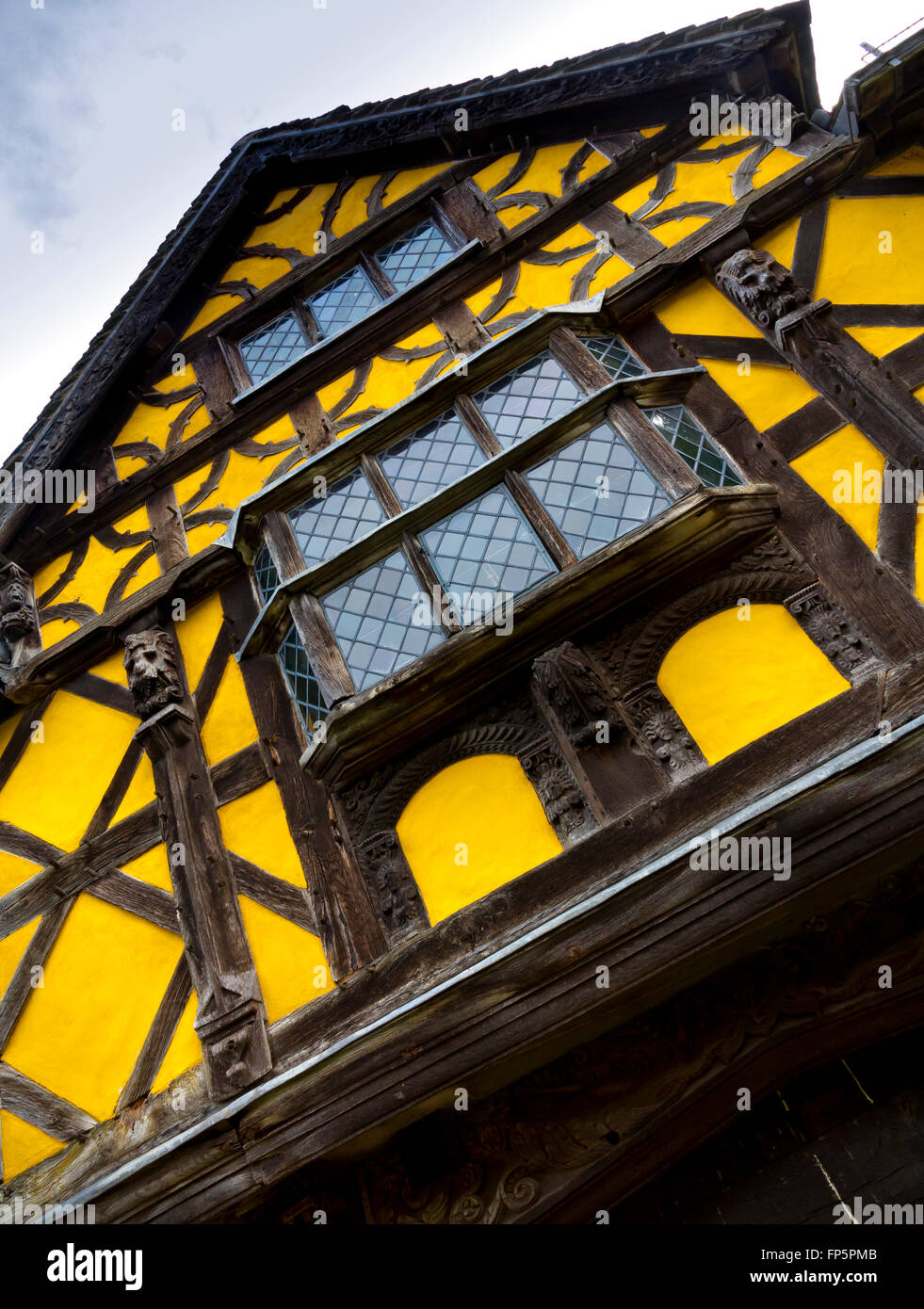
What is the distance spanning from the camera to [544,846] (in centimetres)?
475

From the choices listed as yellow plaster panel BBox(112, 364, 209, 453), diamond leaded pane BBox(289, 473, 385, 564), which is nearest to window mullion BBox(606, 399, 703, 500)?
diamond leaded pane BBox(289, 473, 385, 564)

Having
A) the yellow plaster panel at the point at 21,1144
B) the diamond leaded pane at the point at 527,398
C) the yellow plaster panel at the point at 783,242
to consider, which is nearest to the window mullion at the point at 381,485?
the diamond leaded pane at the point at 527,398

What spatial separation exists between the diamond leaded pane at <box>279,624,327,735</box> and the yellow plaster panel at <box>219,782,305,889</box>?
17.5 inches

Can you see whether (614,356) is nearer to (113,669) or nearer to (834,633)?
(834,633)

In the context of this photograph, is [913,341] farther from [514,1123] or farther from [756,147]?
[514,1123]

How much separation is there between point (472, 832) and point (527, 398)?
9.14 ft

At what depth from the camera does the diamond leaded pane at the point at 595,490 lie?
5367mm

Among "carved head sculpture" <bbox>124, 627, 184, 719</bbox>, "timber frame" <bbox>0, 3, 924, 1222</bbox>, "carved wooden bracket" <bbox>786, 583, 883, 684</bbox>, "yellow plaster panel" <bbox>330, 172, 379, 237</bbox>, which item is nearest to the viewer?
"timber frame" <bbox>0, 3, 924, 1222</bbox>

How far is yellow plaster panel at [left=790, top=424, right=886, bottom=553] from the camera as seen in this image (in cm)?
486

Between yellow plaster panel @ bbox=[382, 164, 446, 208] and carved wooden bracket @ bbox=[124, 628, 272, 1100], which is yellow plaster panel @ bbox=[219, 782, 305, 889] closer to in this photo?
carved wooden bracket @ bbox=[124, 628, 272, 1100]

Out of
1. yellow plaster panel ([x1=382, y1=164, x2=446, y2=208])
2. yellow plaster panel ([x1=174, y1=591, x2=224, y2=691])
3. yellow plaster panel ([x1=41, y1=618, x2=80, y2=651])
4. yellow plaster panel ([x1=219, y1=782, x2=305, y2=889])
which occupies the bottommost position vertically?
yellow plaster panel ([x1=219, y1=782, x2=305, y2=889])

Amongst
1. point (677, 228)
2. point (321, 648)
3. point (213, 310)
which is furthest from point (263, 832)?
point (213, 310)

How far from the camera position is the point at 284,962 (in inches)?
201
